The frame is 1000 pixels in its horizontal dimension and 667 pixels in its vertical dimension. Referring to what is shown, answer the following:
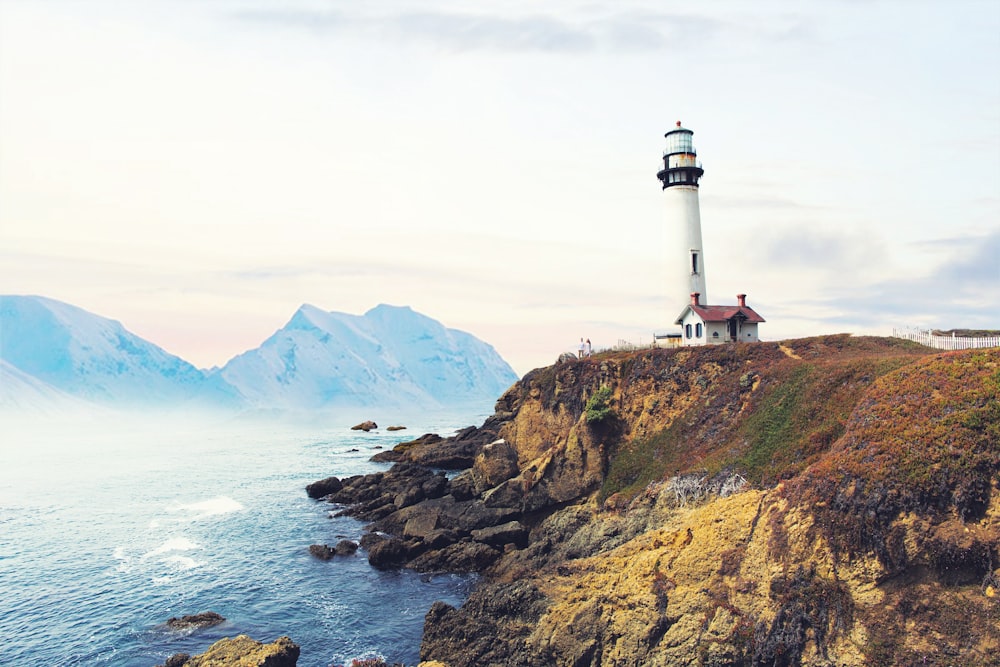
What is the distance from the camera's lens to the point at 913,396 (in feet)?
95.1

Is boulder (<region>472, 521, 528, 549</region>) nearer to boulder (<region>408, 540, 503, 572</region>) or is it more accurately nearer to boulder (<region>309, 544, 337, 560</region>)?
boulder (<region>408, 540, 503, 572</region>)

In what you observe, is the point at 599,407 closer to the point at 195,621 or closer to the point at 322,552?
the point at 322,552

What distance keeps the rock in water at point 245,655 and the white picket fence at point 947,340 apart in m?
40.1

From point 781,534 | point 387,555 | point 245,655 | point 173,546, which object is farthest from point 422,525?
point 781,534

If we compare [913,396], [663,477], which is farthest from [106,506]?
[913,396]

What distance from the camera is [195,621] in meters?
34.3

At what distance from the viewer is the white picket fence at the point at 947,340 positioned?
35394mm

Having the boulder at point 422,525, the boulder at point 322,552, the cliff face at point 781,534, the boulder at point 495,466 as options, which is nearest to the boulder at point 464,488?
the boulder at point 495,466

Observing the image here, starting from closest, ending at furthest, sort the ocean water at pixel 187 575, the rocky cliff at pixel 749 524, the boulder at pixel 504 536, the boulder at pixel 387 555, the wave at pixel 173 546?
the rocky cliff at pixel 749 524 < the ocean water at pixel 187 575 < the boulder at pixel 387 555 < the boulder at pixel 504 536 < the wave at pixel 173 546

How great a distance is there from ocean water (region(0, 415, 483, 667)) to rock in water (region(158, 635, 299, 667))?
6.43 ft

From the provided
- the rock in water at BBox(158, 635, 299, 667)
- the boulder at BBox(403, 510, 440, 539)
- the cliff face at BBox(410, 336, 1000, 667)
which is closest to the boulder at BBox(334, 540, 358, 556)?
the boulder at BBox(403, 510, 440, 539)

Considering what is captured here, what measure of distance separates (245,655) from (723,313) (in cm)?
4293

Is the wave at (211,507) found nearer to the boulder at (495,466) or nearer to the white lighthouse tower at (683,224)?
the boulder at (495,466)

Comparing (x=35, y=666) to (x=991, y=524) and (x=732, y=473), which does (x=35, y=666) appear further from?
(x=991, y=524)
